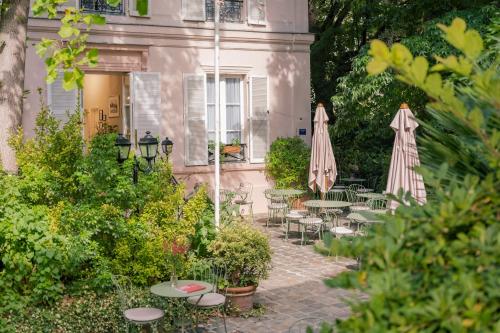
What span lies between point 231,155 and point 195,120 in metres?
1.28

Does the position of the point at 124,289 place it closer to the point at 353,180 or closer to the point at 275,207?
the point at 275,207

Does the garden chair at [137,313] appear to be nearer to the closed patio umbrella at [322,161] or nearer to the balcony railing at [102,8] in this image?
the closed patio umbrella at [322,161]

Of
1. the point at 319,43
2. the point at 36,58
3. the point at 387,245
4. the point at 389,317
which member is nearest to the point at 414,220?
the point at 387,245

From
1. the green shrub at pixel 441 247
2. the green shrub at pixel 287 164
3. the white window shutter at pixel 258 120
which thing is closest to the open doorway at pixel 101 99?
the white window shutter at pixel 258 120

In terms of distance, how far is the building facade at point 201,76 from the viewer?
14328 millimetres

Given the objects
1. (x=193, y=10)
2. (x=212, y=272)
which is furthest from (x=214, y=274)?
(x=193, y=10)

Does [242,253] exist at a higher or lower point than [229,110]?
lower

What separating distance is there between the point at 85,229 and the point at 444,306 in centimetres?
613

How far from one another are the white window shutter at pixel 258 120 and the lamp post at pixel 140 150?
6918 millimetres

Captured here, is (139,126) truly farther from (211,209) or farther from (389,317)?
(389,317)

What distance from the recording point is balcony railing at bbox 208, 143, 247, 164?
50.6 feet

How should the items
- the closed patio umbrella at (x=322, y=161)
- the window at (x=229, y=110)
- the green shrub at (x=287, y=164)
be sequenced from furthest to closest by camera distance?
the green shrub at (x=287, y=164)
the window at (x=229, y=110)
the closed patio umbrella at (x=322, y=161)

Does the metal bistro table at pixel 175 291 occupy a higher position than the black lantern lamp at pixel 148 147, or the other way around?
the black lantern lamp at pixel 148 147

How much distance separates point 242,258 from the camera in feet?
24.6
